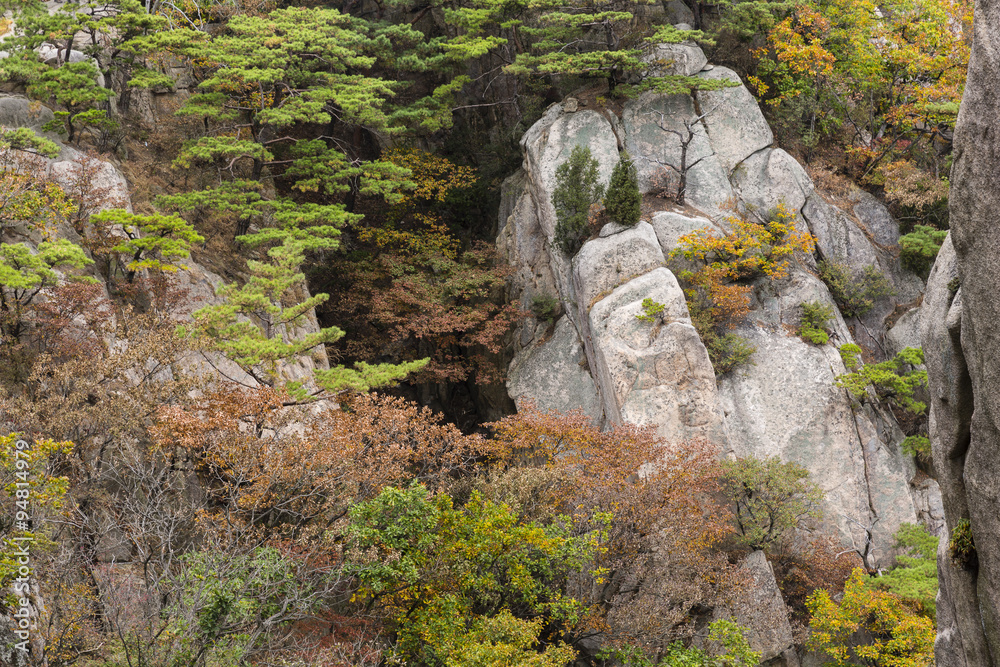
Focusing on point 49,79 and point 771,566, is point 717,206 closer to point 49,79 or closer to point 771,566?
point 771,566

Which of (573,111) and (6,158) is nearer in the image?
(6,158)

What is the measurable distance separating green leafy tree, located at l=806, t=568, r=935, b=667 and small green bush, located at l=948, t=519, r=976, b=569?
9.13 m

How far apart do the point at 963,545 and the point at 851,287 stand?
52.8 ft

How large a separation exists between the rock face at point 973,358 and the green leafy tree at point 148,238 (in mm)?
14138

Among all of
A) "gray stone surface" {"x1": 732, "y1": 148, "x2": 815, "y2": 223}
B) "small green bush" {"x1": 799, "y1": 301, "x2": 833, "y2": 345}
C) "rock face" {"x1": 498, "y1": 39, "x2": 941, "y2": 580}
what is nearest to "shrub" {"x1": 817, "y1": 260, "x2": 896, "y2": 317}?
"rock face" {"x1": 498, "y1": 39, "x2": 941, "y2": 580}

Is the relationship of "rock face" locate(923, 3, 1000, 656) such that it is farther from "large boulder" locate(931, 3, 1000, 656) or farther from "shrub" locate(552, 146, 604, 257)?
"shrub" locate(552, 146, 604, 257)

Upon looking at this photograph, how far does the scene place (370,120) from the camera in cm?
2106

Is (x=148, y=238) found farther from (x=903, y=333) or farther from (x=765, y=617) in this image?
(x=903, y=333)

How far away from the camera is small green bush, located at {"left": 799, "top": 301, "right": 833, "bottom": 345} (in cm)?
1981

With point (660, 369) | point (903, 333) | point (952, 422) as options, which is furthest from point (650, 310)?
point (952, 422)

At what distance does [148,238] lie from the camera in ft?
51.7

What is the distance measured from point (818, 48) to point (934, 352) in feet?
60.2

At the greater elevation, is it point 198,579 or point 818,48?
point 818,48

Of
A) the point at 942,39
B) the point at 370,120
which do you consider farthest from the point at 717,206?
the point at 370,120
